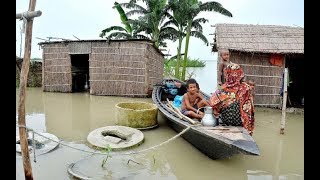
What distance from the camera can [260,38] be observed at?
1071 cm

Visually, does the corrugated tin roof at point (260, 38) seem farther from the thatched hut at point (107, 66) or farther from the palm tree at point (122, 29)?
the palm tree at point (122, 29)

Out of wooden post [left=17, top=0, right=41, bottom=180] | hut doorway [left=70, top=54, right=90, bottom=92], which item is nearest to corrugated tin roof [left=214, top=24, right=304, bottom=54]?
hut doorway [left=70, top=54, right=90, bottom=92]

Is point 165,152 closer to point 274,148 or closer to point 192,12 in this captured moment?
point 274,148

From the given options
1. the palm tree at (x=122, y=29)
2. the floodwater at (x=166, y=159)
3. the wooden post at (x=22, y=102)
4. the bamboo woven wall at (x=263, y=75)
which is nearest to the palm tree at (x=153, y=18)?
the palm tree at (x=122, y=29)

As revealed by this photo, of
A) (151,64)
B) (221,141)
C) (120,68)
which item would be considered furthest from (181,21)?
(221,141)

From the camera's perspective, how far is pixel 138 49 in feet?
38.4

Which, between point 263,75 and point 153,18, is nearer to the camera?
point 263,75

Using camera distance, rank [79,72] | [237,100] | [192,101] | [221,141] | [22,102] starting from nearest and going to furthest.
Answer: [22,102], [221,141], [237,100], [192,101], [79,72]

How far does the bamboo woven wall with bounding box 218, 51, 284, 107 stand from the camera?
10.2 m

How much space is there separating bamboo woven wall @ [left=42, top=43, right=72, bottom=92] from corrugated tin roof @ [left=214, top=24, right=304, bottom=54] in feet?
22.2

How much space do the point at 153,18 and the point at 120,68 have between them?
497cm

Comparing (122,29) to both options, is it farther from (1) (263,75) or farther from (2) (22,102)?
(2) (22,102)

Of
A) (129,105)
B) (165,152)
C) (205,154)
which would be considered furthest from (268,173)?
(129,105)
